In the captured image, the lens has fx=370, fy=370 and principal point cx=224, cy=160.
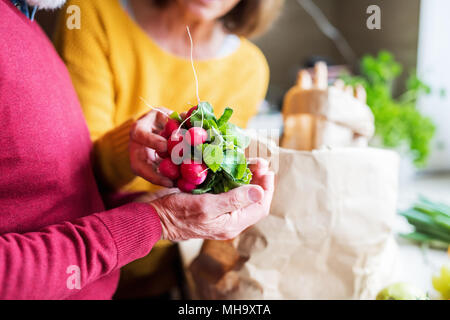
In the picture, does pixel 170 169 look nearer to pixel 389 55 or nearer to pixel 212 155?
pixel 212 155

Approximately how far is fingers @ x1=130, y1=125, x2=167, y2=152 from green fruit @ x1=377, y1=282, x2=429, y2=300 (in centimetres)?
41

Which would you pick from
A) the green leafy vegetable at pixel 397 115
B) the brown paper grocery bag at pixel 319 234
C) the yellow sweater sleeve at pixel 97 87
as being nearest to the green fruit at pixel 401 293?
the brown paper grocery bag at pixel 319 234

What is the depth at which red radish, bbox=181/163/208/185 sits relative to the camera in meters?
0.40

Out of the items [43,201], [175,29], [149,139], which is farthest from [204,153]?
[175,29]

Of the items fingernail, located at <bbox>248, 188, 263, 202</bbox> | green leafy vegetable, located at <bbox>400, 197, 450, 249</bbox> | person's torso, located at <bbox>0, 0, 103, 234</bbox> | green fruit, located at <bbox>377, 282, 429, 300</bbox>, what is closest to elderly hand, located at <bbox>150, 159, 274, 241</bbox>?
fingernail, located at <bbox>248, 188, 263, 202</bbox>

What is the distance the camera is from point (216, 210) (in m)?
0.43

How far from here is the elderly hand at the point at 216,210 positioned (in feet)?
1.39

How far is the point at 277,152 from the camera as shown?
0.53m

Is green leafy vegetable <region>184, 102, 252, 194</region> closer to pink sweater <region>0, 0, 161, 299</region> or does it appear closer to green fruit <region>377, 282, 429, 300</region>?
pink sweater <region>0, 0, 161, 299</region>

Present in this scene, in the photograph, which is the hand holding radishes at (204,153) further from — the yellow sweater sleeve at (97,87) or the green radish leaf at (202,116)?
the yellow sweater sleeve at (97,87)

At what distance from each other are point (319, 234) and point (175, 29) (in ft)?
1.42

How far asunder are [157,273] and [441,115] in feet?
2.85
